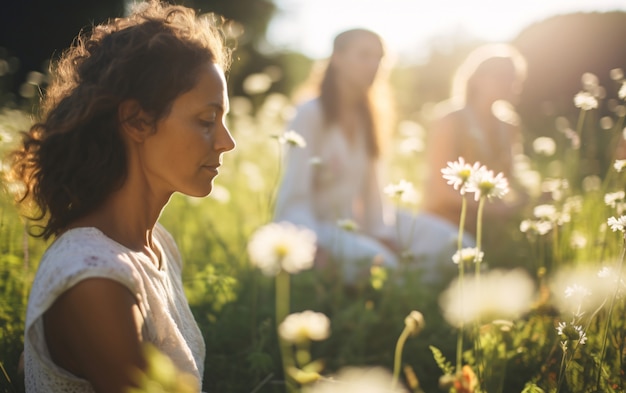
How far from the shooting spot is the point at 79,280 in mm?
1176

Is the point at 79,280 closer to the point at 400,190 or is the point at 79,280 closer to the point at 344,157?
the point at 400,190

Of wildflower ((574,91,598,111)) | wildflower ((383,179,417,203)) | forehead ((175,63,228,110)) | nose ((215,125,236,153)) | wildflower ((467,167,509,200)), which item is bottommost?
wildflower ((383,179,417,203))

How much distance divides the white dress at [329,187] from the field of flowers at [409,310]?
0.37m

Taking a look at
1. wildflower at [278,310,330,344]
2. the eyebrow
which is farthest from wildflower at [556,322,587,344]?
the eyebrow

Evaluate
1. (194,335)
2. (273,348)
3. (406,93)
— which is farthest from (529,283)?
(406,93)

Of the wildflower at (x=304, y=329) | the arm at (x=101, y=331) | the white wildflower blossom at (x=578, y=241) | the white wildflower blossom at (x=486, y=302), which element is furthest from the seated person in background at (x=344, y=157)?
the arm at (x=101, y=331)

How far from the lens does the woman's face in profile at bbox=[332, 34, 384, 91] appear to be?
3854 millimetres

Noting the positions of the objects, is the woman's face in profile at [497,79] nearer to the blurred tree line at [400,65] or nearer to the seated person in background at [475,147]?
the seated person in background at [475,147]

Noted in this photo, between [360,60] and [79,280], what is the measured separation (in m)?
2.95

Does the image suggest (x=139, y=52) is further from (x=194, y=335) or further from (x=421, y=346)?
(x=421, y=346)

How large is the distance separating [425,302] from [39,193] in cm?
187

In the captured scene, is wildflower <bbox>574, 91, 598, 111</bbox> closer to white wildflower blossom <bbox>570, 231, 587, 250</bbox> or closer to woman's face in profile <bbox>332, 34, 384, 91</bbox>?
white wildflower blossom <bbox>570, 231, 587, 250</bbox>

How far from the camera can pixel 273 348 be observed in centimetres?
233

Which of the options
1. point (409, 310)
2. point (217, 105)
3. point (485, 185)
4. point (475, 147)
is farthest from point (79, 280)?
point (475, 147)
